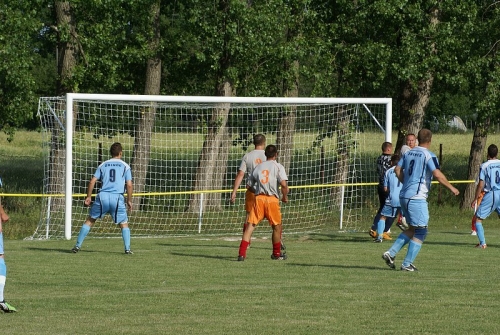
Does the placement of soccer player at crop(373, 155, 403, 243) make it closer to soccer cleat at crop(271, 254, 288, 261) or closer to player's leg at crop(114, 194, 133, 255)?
soccer cleat at crop(271, 254, 288, 261)

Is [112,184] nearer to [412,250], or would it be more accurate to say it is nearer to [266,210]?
[266,210]

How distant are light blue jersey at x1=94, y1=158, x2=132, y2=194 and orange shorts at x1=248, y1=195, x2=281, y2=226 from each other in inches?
88.9

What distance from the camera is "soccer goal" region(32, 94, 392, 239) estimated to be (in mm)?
23391

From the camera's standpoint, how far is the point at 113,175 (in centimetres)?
1733

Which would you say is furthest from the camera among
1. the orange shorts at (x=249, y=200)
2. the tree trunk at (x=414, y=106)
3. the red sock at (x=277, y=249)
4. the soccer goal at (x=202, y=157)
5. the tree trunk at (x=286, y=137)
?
the tree trunk at (x=414, y=106)

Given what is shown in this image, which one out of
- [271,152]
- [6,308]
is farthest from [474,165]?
[6,308]

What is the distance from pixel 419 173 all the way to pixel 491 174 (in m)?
4.73

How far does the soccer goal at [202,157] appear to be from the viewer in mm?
23391

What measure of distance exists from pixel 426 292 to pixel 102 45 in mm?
16948

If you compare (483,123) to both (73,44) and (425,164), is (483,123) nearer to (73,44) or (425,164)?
(73,44)

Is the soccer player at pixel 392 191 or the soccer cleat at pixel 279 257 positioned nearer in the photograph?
the soccer cleat at pixel 279 257

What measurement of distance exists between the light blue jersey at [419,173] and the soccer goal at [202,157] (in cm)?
787

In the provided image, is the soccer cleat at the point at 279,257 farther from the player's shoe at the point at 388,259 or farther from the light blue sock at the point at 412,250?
the light blue sock at the point at 412,250

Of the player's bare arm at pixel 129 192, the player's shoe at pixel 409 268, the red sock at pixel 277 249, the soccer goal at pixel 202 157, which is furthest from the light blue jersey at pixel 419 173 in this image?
the soccer goal at pixel 202 157
